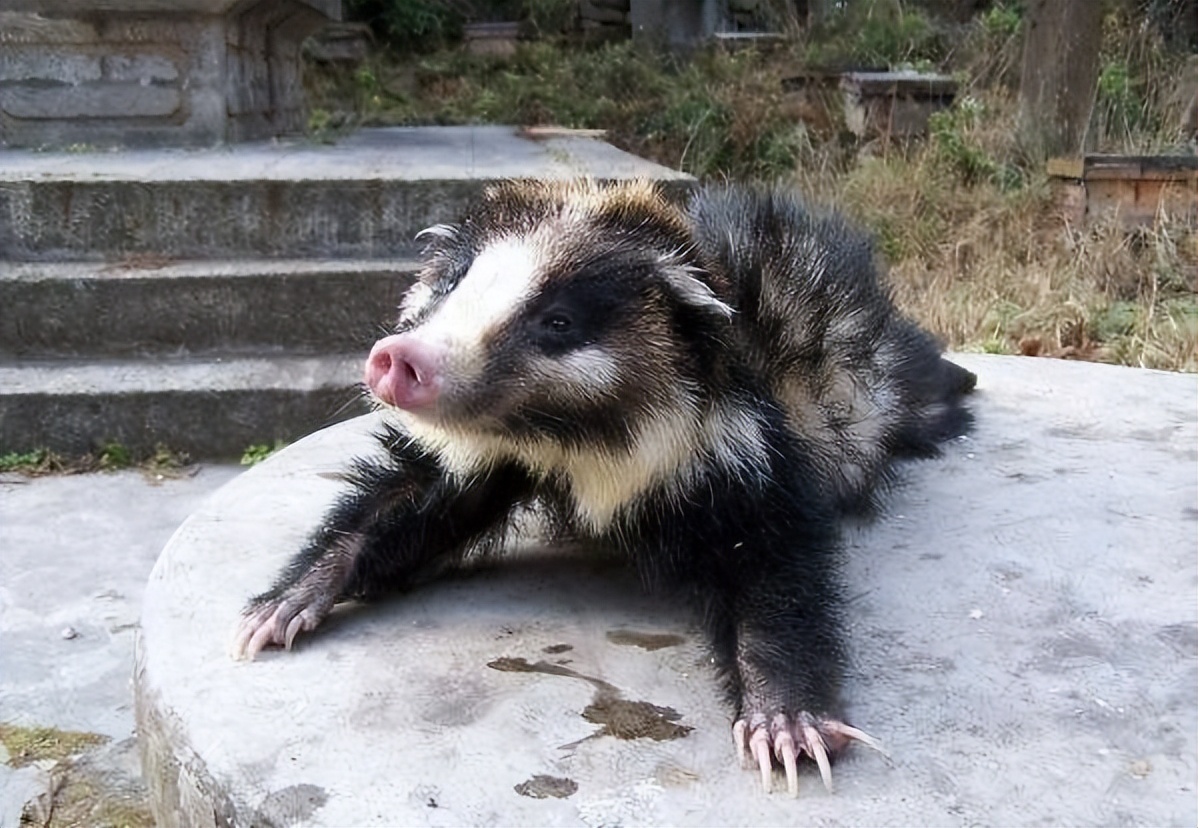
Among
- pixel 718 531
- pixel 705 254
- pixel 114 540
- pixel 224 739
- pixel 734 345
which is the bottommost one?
pixel 114 540

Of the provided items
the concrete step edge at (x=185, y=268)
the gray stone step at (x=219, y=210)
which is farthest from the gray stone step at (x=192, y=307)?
the gray stone step at (x=219, y=210)

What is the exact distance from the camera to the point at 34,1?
5.57 meters

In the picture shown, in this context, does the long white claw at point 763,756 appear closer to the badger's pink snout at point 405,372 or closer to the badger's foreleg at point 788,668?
the badger's foreleg at point 788,668

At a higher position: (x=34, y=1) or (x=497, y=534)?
(x=34, y=1)

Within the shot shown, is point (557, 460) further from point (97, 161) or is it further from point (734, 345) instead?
point (97, 161)

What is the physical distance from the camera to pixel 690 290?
1915mm

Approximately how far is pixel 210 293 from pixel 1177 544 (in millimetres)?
3343

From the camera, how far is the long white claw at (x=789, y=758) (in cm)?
159

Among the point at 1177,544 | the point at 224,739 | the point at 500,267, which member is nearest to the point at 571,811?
the point at 224,739

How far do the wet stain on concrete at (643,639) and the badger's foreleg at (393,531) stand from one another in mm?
280

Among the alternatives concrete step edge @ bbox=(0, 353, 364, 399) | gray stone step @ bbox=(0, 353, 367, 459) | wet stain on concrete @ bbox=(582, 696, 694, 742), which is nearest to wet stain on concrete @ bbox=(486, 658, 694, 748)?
wet stain on concrete @ bbox=(582, 696, 694, 742)

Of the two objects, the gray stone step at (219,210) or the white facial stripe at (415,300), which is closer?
the white facial stripe at (415,300)

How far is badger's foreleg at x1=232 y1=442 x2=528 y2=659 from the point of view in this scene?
204 centimetres

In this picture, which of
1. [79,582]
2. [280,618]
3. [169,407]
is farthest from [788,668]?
[169,407]
